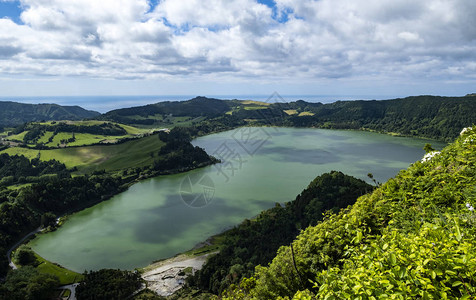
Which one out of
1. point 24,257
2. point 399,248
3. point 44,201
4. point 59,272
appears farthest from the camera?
point 44,201

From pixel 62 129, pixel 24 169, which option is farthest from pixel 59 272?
pixel 62 129

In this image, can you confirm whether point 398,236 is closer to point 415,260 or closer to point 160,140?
→ point 415,260

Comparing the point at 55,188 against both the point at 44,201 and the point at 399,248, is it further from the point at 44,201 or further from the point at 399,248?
the point at 399,248

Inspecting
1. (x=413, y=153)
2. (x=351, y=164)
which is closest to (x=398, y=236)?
(x=351, y=164)

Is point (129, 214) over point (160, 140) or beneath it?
beneath

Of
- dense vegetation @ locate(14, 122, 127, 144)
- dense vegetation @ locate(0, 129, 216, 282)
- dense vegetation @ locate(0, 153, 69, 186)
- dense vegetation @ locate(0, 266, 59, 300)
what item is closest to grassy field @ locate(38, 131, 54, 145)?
dense vegetation @ locate(14, 122, 127, 144)

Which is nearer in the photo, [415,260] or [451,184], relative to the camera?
[415,260]
